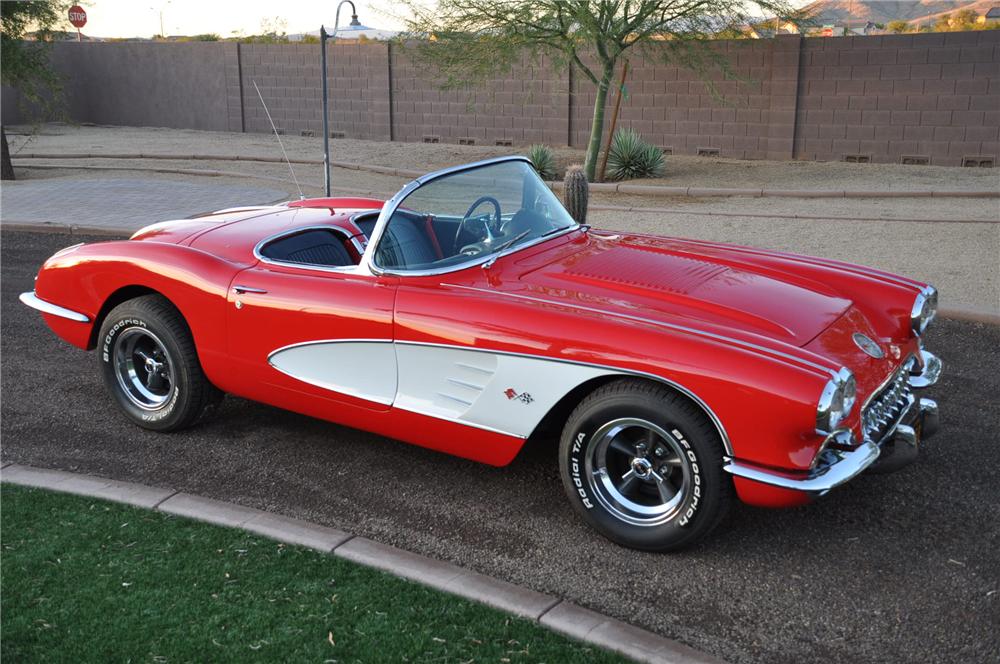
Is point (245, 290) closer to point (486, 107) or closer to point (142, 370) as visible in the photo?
point (142, 370)

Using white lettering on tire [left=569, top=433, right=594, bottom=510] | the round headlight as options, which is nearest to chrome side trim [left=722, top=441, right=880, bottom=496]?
white lettering on tire [left=569, top=433, right=594, bottom=510]

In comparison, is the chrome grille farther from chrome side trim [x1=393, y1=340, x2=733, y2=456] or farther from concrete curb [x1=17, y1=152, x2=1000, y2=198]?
concrete curb [x1=17, y1=152, x2=1000, y2=198]

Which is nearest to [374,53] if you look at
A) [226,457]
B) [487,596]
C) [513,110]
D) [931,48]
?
[513,110]

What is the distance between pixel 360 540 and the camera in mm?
3881

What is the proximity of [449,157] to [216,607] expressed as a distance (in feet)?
52.0

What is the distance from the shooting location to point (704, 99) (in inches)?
683

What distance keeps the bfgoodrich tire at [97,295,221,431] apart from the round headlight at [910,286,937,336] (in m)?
3.50

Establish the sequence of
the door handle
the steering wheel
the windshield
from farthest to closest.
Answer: the door handle < the steering wheel < the windshield

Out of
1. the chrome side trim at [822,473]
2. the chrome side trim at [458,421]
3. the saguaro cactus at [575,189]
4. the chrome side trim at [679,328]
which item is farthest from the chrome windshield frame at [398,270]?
the saguaro cactus at [575,189]

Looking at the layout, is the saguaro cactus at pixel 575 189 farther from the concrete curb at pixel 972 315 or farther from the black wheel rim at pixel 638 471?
the black wheel rim at pixel 638 471

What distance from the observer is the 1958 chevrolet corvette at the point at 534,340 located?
3.55 m

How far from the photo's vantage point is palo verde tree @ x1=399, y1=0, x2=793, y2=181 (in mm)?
14539

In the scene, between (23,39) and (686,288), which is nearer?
(686,288)

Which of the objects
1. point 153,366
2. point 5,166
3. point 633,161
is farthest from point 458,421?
point 5,166
